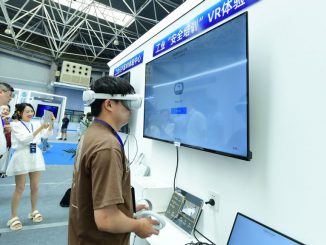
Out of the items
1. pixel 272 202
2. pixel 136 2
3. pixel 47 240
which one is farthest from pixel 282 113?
pixel 136 2

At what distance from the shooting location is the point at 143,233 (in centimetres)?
95

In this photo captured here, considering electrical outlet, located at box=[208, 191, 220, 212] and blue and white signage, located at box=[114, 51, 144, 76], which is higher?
blue and white signage, located at box=[114, 51, 144, 76]

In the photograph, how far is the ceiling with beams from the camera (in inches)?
291

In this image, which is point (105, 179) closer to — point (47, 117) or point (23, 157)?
point (23, 157)

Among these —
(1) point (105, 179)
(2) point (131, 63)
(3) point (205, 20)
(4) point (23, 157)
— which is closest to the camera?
(1) point (105, 179)

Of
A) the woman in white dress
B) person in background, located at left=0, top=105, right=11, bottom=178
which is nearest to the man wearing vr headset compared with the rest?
the woman in white dress

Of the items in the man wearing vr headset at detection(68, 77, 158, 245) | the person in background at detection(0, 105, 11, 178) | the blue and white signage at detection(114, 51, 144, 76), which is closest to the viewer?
the man wearing vr headset at detection(68, 77, 158, 245)

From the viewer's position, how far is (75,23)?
914cm

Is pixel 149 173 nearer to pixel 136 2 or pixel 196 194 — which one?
pixel 196 194

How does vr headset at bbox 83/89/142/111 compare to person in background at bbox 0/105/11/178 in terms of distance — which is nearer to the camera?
vr headset at bbox 83/89/142/111

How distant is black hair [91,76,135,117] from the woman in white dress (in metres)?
1.92

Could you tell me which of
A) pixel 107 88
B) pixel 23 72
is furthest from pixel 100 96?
pixel 23 72

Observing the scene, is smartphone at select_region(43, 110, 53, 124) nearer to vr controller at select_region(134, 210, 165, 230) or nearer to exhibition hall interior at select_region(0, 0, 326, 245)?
exhibition hall interior at select_region(0, 0, 326, 245)

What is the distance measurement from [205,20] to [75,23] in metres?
9.06
